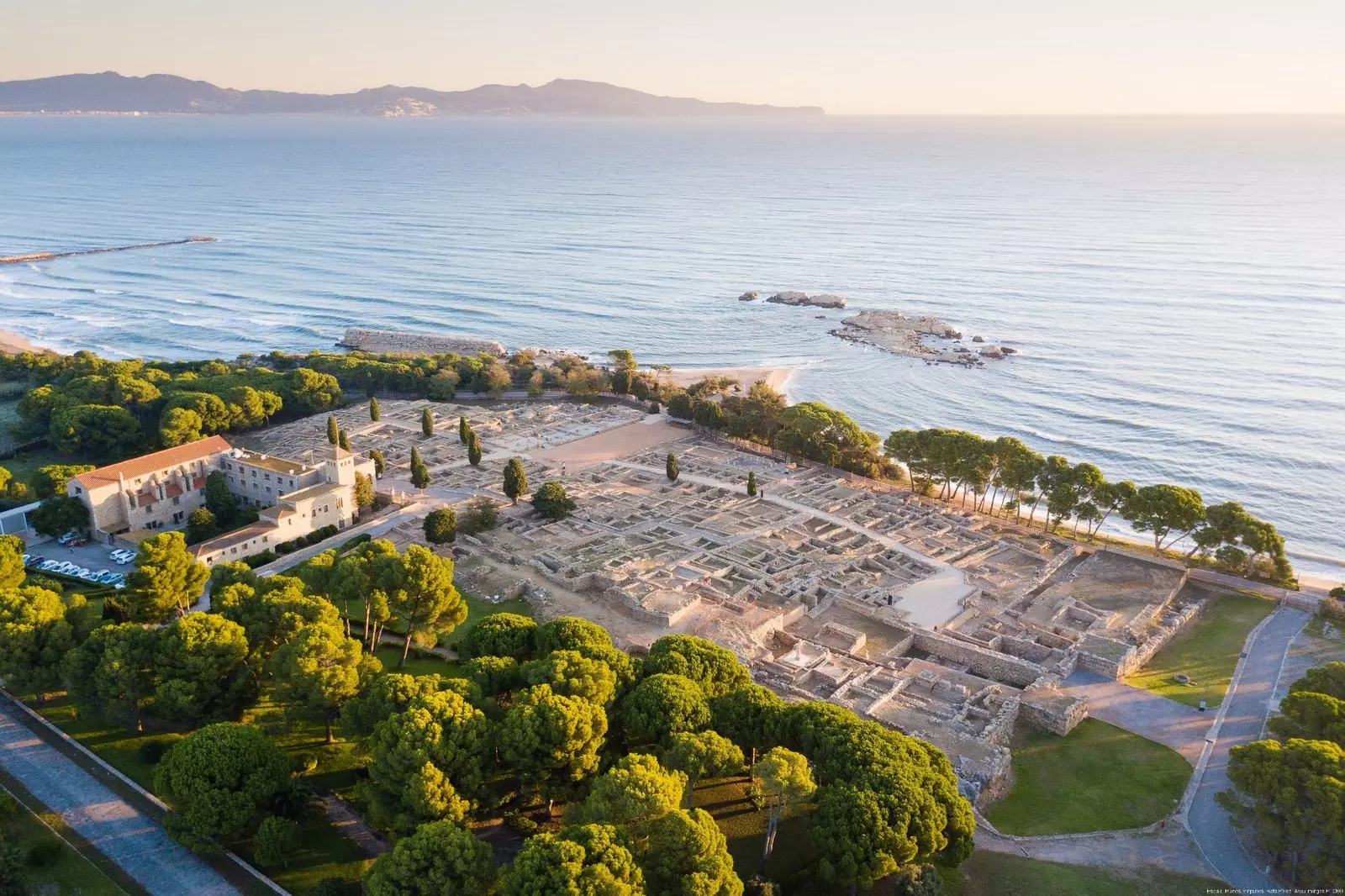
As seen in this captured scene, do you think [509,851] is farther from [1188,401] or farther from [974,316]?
[974,316]

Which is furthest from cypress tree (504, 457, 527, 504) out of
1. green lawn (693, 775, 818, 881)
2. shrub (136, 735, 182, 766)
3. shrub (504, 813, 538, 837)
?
shrub (504, 813, 538, 837)

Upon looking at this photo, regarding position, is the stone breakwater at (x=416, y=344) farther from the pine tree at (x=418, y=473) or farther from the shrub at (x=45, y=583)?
the shrub at (x=45, y=583)

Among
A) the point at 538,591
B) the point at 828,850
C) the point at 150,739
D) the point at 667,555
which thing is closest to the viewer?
the point at 828,850

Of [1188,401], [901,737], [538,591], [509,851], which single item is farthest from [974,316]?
[509,851]

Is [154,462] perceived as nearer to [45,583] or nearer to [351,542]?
[45,583]

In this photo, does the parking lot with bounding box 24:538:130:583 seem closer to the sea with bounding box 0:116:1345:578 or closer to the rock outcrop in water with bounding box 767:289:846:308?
the sea with bounding box 0:116:1345:578

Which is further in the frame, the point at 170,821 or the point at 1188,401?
the point at 1188,401

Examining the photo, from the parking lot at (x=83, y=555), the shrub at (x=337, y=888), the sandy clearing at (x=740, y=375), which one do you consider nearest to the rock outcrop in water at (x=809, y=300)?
the sandy clearing at (x=740, y=375)
